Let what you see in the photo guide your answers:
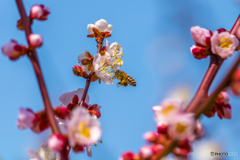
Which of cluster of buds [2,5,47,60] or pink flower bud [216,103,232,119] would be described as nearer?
cluster of buds [2,5,47,60]

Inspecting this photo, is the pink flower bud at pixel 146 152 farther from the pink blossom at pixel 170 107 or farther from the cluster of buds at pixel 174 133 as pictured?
the pink blossom at pixel 170 107

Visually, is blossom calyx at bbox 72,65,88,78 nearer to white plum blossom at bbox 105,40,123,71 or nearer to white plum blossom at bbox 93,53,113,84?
white plum blossom at bbox 93,53,113,84

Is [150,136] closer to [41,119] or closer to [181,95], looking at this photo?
[41,119]

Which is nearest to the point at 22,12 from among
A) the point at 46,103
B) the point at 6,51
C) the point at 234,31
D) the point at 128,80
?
the point at 6,51

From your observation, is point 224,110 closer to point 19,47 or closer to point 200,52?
point 200,52

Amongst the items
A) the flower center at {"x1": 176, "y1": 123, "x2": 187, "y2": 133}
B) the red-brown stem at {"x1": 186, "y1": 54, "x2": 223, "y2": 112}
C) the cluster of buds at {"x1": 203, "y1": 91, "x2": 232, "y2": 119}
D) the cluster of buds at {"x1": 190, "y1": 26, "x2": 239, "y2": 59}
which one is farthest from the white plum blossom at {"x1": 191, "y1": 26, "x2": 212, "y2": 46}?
the flower center at {"x1": 176, "y1": 123, "x2": 187, "y2": 133}
